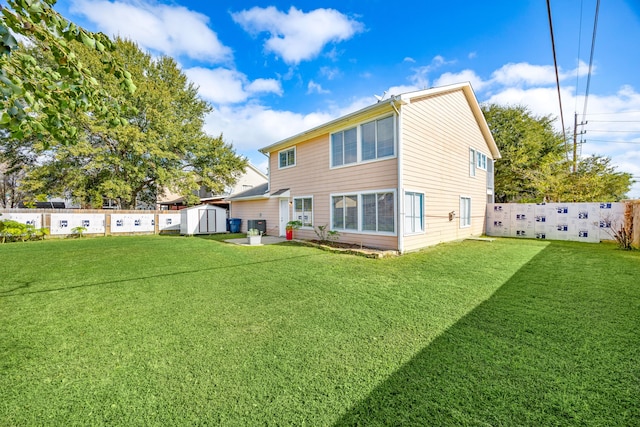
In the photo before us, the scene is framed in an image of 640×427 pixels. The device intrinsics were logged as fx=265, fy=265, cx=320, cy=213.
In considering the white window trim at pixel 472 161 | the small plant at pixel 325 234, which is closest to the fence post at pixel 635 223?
the white window trim at pixel 472 161

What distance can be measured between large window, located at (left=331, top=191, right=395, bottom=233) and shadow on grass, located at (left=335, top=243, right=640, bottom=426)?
454 centimetres

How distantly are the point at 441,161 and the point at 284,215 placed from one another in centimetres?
717

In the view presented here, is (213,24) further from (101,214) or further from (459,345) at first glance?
(459,345)

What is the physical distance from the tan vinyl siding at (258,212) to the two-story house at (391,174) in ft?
0.33

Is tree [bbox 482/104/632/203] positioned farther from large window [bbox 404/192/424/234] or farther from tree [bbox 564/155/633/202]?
large window [bbox 404/192/424/234]

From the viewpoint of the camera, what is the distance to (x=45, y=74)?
1788 millimetres

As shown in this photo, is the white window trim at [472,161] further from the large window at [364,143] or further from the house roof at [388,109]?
the large window at [364,143]

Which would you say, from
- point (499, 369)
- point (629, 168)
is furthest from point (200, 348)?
point (629, 168)

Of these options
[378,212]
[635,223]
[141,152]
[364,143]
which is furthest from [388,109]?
[141,152]

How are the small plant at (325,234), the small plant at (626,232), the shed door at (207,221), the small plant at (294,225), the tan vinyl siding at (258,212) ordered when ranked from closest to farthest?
the small plant at (626,232)
the small plant at (325,234)
the small plant at (294,225)
the tan vinyl siding at (258,212)
the shed door at (207,221)

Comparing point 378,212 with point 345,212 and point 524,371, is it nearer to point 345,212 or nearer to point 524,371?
point 345,212

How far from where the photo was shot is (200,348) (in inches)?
108

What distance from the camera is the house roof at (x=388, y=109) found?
791 cm

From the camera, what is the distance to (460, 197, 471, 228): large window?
37.7ft
